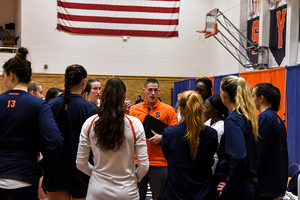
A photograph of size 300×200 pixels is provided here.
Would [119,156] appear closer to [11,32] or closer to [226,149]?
[226,149]

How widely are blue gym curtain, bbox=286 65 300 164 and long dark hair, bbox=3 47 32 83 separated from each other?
672 centimetres

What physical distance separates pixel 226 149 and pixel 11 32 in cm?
1703

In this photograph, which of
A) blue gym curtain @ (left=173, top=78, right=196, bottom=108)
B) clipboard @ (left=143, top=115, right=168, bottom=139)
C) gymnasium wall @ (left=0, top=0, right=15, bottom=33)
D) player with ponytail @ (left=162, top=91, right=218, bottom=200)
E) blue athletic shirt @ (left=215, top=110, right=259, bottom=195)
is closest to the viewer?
blue athletic shirt @ (left=215, top=110, right=259, bottom=195)

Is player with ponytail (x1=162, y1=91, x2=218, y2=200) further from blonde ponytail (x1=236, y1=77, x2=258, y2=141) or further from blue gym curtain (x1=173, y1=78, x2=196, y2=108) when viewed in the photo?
blue gym curtain (x1=173, y1=78, x2=196, y2=108)

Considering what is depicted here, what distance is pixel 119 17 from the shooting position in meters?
15.0

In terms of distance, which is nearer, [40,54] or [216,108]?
[216,108]

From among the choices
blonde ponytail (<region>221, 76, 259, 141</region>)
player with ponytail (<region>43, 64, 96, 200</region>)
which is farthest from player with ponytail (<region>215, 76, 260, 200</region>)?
player with ponytail (<region>43, 64, 96, 200</region>)

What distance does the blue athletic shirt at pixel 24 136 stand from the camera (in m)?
2.14

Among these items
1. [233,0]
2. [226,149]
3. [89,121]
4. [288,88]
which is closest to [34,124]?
[89,121]

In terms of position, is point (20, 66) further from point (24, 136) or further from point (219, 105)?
point (219, 105)

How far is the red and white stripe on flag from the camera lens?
14.6m

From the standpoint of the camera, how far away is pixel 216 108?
3219 mm

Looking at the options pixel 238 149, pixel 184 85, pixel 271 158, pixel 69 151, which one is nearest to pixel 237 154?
pixel 238 149

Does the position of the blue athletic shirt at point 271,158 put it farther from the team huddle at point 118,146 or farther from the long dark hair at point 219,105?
the long dark hair at point 219,105
